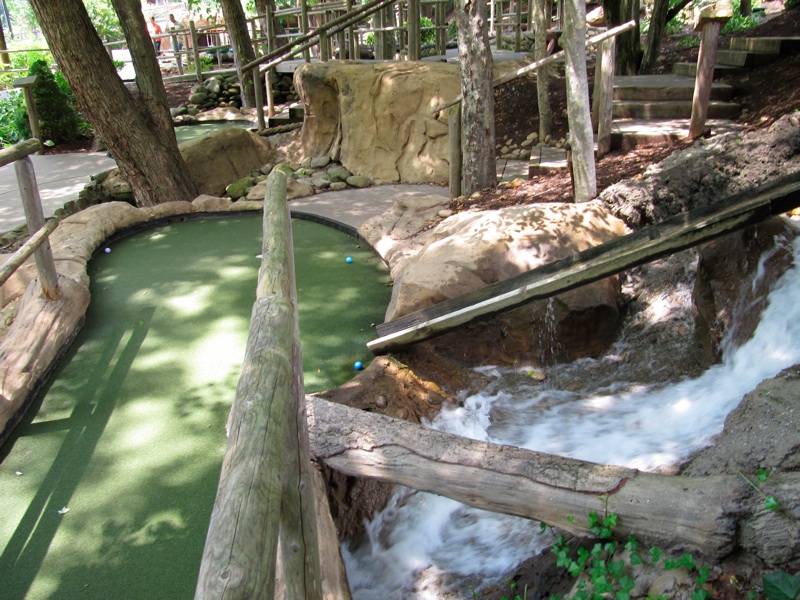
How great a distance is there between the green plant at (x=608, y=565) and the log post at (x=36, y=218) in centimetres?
413

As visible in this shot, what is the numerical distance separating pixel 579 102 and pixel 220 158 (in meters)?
6.66

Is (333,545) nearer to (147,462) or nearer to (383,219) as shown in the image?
(147,462)

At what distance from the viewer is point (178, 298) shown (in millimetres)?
5492

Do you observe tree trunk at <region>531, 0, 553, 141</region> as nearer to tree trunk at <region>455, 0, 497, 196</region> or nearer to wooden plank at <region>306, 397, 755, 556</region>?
tree trunk at <region>455, 0, 497, 196</region>

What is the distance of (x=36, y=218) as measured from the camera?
15.2ft

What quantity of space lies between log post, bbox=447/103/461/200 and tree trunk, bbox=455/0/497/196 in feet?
0.20

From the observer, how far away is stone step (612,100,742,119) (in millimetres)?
6855

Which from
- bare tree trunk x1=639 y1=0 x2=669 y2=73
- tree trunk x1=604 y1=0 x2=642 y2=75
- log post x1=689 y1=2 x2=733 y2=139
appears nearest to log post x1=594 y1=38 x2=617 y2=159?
log post x1=689 y1=2 x2=733 y2=139

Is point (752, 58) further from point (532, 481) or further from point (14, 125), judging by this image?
point (14, 125)

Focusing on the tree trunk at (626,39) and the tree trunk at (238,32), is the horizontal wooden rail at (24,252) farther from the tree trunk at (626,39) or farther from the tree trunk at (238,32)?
the tree trunk at (238,32)

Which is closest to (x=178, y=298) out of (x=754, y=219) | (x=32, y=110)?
(x=754, y=219)

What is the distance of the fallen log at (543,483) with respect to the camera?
6.78 ft

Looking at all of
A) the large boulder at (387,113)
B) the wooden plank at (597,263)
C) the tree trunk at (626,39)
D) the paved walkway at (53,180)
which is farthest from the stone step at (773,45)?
the paved walkway at (53,180)

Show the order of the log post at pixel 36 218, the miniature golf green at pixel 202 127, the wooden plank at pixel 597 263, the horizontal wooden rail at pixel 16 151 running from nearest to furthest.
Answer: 1. the wooden plank at pixel 597 263
2. the horizontal wooden rail at pixel 16 151
3. the log post at pixel 36 218
4. the miniature golf green at pixel 202 127
